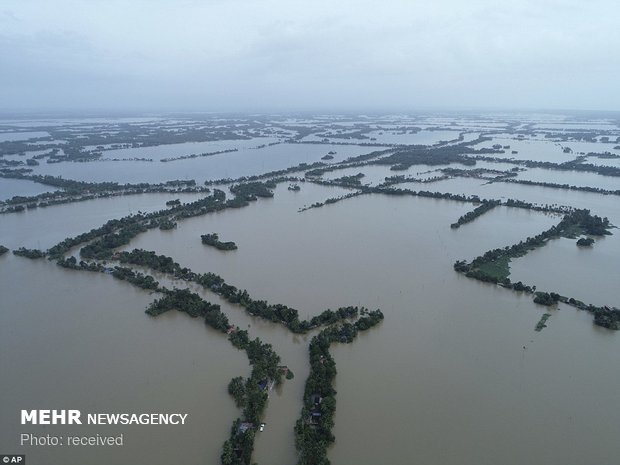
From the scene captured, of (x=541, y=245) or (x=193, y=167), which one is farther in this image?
(x=193, y=167)

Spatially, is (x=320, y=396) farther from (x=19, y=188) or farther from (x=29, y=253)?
(x=19, y=188)

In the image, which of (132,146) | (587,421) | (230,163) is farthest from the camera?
(132,146)

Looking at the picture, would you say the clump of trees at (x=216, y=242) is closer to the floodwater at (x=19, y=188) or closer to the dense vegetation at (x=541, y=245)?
the dense vegetation at (x=541, y=245)

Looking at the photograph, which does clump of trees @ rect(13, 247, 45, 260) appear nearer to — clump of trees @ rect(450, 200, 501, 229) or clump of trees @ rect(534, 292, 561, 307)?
clump of trees @ rect(450, 200, 501, 229)

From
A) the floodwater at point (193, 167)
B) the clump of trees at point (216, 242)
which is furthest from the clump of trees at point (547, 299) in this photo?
the floodwater at point (193, 167)

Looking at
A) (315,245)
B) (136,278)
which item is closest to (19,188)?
(136,278)

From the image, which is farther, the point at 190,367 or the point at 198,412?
the point at 190,367

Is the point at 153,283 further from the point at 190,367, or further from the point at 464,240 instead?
the point at 464,240

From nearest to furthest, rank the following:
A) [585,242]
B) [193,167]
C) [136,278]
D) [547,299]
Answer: [547,299] < [136,278] < [585,242] < [193,167]

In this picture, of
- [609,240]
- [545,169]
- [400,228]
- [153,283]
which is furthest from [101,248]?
[545,169]
